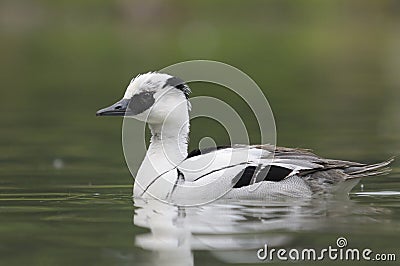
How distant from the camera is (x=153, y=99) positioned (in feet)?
36.6

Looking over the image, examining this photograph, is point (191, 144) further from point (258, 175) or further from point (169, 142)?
point (258, 175)

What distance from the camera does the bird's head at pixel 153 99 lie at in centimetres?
1112

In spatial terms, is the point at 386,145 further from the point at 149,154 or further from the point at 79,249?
the point at 79,249

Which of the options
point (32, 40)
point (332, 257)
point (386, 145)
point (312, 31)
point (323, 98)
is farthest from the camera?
point (312, 31)

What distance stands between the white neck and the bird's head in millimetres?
52

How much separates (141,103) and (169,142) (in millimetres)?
446

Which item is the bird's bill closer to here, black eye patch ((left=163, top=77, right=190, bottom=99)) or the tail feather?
black eye patch ((left=163, top=77, right=190, bottom=99))

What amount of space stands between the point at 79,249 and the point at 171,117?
259 cm

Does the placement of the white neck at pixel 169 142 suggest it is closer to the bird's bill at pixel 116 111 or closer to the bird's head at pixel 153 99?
the bird's head at pixel 153 99

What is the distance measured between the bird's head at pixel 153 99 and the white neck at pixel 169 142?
5 centimetres

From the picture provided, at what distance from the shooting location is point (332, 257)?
8.56 m

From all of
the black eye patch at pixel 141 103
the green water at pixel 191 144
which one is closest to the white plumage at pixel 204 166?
the black eye patch at pixel 141 103

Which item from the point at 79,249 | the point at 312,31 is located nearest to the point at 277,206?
the point at 79,249

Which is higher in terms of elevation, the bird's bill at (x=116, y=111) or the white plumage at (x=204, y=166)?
the bird's bill at (x=116, y=111)
